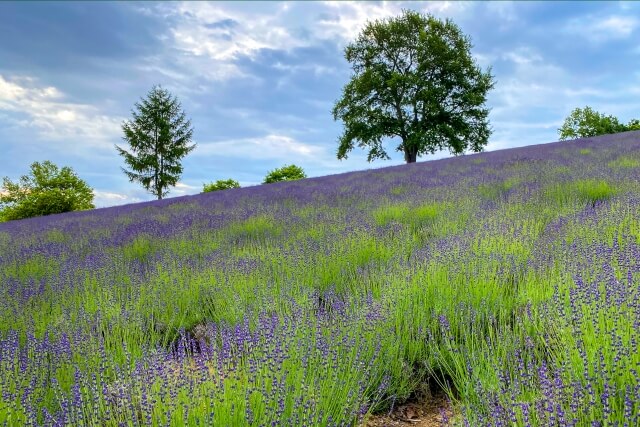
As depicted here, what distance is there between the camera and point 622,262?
119 inches

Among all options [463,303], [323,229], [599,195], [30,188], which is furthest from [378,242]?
[30,188]

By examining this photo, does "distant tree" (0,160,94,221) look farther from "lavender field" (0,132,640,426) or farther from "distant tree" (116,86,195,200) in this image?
"lavender field" (0,132,640,426)

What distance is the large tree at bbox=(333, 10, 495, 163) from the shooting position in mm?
23969

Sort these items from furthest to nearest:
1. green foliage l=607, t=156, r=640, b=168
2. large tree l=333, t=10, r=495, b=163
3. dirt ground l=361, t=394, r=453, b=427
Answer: large tree l=333, t=10, r=495, b=163
green foliage l=607, t=156, r=640, b=168
dirt ground l=361, t=394, r=453, b=427

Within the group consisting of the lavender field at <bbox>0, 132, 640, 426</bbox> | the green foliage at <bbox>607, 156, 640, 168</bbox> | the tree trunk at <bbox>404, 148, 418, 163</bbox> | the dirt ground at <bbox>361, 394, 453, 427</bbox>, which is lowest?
the dirt ground at <bbox>361, 394, 453, 427</bbox>

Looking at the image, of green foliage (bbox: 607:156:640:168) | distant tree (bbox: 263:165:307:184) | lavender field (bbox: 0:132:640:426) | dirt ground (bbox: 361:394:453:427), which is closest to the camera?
lavender field (bbox: 0:132:640:426)

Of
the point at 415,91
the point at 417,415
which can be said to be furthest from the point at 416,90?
the point at 417,415

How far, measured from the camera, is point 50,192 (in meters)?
31.8

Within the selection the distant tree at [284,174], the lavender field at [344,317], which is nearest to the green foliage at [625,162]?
the lavender field at [344,317]

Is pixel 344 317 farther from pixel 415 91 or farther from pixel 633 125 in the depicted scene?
pixel 633 125

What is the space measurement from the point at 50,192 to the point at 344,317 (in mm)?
34446

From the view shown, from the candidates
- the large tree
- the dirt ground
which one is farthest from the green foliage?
the large tree

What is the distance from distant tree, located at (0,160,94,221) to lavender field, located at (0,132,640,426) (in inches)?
1103

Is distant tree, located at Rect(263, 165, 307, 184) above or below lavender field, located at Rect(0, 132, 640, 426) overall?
above
